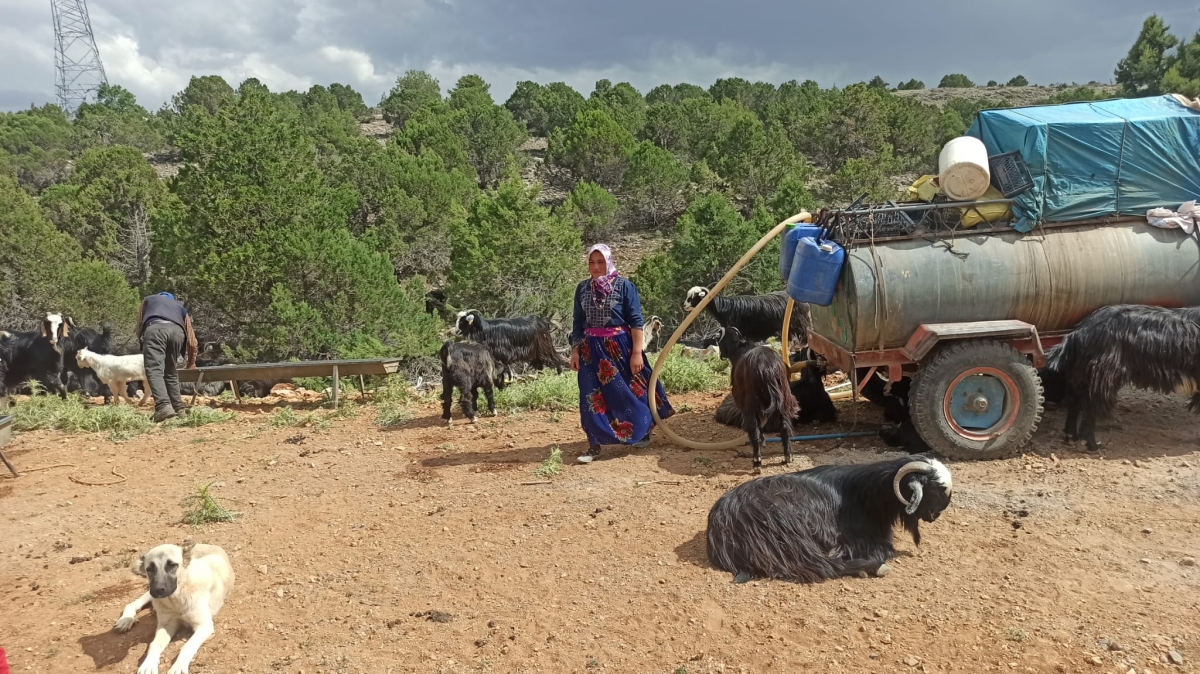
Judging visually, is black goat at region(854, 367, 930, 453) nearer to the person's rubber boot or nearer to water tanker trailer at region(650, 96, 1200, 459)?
water tanker trailer at region(650, 96, 1200, 459)

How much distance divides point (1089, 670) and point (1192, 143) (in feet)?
16.3

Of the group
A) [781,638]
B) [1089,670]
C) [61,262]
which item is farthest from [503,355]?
[61,262]

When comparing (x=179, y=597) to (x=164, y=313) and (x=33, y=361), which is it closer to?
(x=164, y=313)

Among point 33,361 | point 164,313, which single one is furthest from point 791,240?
point 33,361

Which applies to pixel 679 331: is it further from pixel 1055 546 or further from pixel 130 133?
pixel 130 133

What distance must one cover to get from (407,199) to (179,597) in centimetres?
2887

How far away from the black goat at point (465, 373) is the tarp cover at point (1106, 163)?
5.58 m

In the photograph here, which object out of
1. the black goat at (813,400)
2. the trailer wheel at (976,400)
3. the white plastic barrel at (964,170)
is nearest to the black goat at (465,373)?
the black goat at (813,400)

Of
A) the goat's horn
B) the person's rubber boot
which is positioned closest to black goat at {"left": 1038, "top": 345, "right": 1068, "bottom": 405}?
the goat's horn

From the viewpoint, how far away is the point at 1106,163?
243 inches

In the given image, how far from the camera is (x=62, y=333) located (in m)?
11.8

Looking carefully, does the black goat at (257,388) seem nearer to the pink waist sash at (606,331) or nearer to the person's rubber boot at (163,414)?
the person's rubber boot at (163,414)

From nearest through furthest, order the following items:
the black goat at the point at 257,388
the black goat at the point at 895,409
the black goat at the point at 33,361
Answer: the black goat at the point at 895,409 < the black goat at the point at 33,361 < the black goat at the point at 257,388

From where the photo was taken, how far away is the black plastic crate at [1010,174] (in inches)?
242
